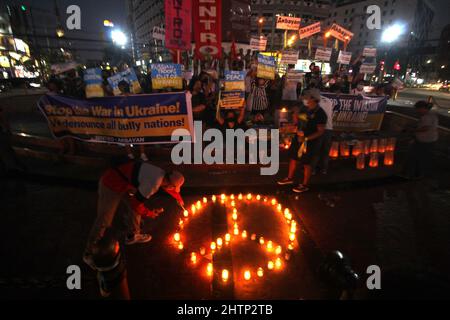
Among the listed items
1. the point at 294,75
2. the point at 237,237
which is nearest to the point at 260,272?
the point at 237,237

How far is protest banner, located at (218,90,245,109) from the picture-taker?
7.41 metres

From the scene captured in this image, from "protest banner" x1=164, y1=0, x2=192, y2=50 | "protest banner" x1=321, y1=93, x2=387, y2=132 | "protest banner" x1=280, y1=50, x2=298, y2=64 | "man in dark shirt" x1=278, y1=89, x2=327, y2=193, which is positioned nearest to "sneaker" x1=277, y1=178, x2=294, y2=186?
"man in dark shirt" x1=278, y1=89, x2=327, y2=193

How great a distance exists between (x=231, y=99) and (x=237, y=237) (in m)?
4.51

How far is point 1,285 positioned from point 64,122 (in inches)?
192

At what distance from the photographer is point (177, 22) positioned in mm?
7645

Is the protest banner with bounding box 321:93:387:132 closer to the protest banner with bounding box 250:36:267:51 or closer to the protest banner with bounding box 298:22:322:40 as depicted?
the protest banner with bounding box 250:36:267:51

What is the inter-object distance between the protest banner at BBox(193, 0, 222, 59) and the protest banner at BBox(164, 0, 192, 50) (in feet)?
0.85

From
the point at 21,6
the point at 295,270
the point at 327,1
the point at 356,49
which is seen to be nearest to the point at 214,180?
the point at 295,270

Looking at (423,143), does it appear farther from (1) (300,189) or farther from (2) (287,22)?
(2) (287,22)

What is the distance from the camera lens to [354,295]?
2.92m

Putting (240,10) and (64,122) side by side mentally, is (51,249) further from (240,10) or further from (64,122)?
(240,10)

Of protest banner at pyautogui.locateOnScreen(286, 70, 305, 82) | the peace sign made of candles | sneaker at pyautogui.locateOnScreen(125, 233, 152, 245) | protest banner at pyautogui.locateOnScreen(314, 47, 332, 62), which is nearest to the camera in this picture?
the peace sign made of candles

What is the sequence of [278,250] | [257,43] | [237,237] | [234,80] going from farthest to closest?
[257,43], [234,80], [237,237], [278,250]

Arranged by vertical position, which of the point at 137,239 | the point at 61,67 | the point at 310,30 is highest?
the point at 310,30
